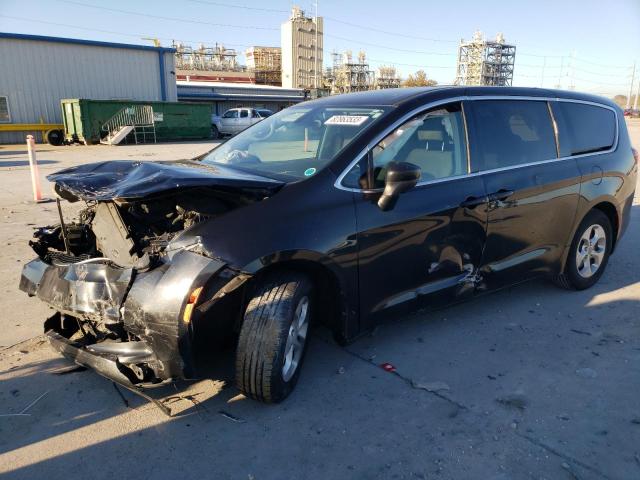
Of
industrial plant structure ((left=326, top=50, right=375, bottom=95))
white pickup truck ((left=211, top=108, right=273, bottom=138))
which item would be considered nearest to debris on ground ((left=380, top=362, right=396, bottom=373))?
white pickup truck ((left=211, top=108, right=273, bottom=138))

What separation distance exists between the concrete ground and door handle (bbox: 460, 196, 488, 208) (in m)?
1.06

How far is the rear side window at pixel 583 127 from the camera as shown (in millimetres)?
4578

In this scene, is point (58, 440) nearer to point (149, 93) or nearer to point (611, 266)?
point (611, 266)

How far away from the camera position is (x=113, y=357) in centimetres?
282

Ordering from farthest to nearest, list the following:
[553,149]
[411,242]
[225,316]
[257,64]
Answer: [257,64]
[553,149]
[411,242]
[225,316]

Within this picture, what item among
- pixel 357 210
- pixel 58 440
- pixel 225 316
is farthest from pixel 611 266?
pixel 58 440

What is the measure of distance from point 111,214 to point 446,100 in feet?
8.30

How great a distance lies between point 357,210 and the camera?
324 cm

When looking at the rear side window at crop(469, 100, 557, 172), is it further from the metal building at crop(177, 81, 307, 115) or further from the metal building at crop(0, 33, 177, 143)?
the metal building at crop(177, 81, 307, 115)

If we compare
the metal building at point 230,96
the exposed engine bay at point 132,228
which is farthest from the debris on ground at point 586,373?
the metal building at point 230,96

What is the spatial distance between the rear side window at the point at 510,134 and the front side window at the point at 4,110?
30.6 meters

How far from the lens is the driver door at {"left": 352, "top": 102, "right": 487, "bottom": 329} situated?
10.9 ft

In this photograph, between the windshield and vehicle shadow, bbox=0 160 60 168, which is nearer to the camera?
the windshield

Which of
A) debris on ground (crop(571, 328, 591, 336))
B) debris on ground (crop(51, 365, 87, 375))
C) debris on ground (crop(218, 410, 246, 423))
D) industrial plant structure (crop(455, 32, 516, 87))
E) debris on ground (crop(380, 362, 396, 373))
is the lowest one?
debris on ground (crop(218, 410, 246, 423))
